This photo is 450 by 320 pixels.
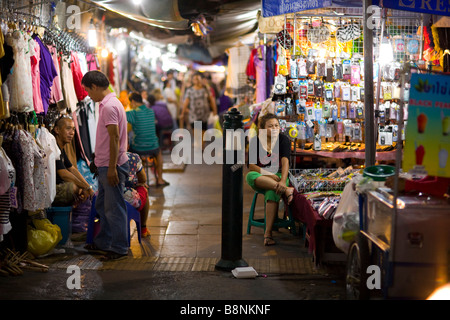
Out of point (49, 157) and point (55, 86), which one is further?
point (55, 86)

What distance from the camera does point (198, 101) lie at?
18.8 metres

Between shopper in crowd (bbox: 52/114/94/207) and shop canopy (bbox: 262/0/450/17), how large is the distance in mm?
3157

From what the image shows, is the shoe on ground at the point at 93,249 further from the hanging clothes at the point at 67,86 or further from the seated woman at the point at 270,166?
the hanging clothes at the point at 67,86

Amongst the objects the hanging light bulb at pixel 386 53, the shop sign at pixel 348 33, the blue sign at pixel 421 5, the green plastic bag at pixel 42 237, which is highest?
the shop sign at pixel 348 33

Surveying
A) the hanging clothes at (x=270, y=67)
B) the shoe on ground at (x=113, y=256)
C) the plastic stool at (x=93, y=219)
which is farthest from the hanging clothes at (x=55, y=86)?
the hanging clothes at (x=270, y=67)

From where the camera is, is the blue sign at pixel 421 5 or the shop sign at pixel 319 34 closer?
the blue sign at pixel 421 5

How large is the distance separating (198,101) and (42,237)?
12407mm

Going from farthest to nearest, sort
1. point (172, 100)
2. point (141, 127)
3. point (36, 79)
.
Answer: point (172, 100) < point (141, 127) < point (36, 79)

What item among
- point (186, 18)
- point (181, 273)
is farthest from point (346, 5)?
point (181, 273)

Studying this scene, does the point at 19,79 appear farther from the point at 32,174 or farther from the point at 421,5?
the point at 421,5

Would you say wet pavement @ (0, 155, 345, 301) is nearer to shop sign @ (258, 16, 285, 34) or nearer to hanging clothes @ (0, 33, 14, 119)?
hanging clothes @ (0, 33, 14, 119)

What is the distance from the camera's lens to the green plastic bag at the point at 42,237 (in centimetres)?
674

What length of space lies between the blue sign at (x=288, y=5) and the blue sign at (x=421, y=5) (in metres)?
1.27
